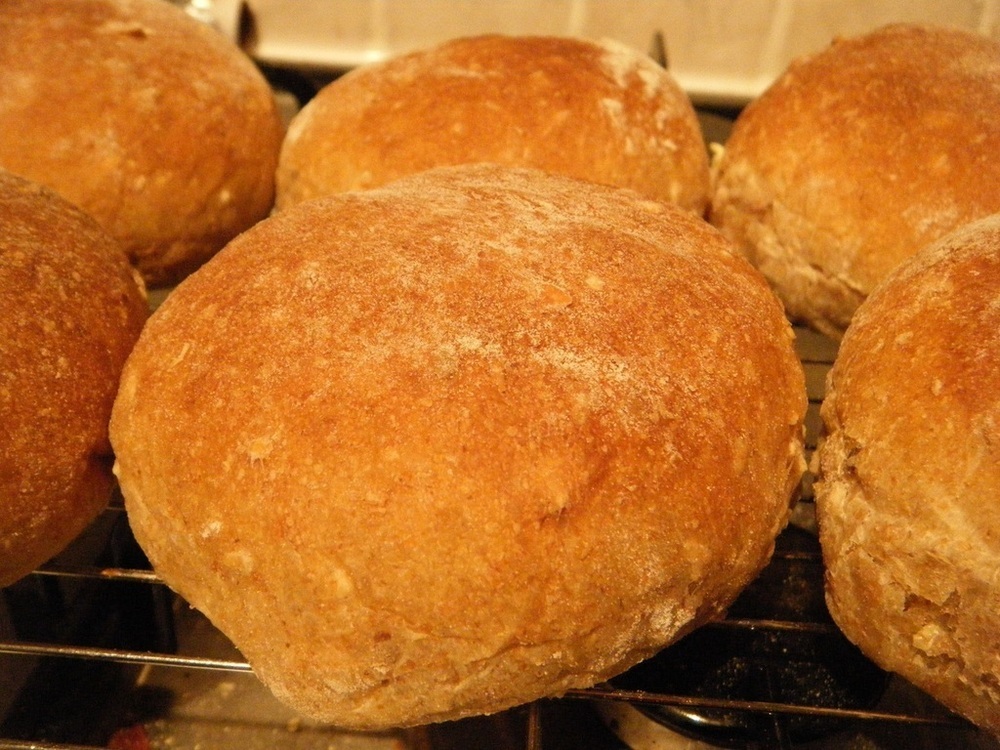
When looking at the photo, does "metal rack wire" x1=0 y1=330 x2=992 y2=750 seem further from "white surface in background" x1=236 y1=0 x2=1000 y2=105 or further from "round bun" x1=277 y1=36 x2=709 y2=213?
"white surface in background" x1=236 y1=0 x2=1000 y2=105

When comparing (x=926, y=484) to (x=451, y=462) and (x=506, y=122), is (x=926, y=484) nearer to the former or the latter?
(x=451, y=462)

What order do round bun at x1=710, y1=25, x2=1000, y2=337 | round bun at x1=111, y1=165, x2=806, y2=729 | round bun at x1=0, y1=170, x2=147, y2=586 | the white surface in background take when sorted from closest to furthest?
round bun at x1=111, y1=165, x2=806, y2=729, round bun at x1=0, y1=170, x2=147, y2=586, round bun at x1=710, y1=25, x2=1000, y2=337, the white surface in background

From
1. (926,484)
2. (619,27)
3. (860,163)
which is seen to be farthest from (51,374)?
(619,27)

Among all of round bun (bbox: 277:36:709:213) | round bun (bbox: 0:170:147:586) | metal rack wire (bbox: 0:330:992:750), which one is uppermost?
round bun (bbox: 277:36:709:213)

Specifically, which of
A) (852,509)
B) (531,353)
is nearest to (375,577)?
(531,353)

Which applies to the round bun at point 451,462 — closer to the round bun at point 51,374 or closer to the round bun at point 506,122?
the round bun at point 51,374

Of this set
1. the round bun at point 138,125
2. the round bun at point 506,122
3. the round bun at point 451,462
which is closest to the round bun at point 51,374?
the round bun at point 451,462

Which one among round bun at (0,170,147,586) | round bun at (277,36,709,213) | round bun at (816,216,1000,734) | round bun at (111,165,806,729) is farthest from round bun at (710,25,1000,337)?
round bun at (0,170,147,586)
